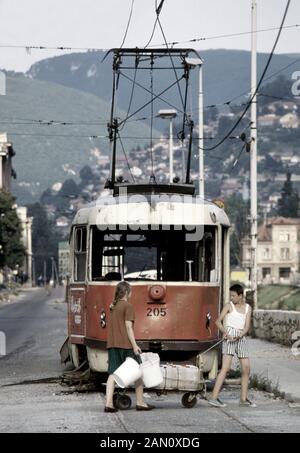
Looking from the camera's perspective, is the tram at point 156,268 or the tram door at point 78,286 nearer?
the tram at point 156,268

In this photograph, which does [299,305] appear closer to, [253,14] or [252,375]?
[253,14]

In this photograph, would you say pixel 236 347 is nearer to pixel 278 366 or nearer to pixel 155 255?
pixel 155 255

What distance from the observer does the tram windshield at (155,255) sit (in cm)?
2133

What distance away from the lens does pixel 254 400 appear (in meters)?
20.0

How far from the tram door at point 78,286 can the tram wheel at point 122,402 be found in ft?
10.8

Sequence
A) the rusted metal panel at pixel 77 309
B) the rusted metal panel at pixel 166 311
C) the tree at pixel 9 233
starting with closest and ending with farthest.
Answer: the rusted metal panel at pixel 166 311, the rusted metal panel at pixel 77 309, the tree at pixel 9 233

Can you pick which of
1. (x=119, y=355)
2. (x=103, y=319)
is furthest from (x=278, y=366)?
(x=119, y=355)

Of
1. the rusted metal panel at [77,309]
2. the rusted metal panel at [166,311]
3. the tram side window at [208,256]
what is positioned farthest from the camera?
the rusted metal panel at [77,309]

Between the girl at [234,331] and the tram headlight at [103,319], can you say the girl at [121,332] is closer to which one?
the girl at [234,331]

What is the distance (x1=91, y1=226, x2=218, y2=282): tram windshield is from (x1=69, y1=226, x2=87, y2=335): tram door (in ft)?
1.01

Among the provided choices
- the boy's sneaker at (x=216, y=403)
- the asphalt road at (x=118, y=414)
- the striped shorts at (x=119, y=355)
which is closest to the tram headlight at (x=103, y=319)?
the asphalt road at (x=118, y=414)

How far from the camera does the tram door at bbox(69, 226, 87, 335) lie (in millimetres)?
21531

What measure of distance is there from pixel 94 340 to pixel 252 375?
3502mm
